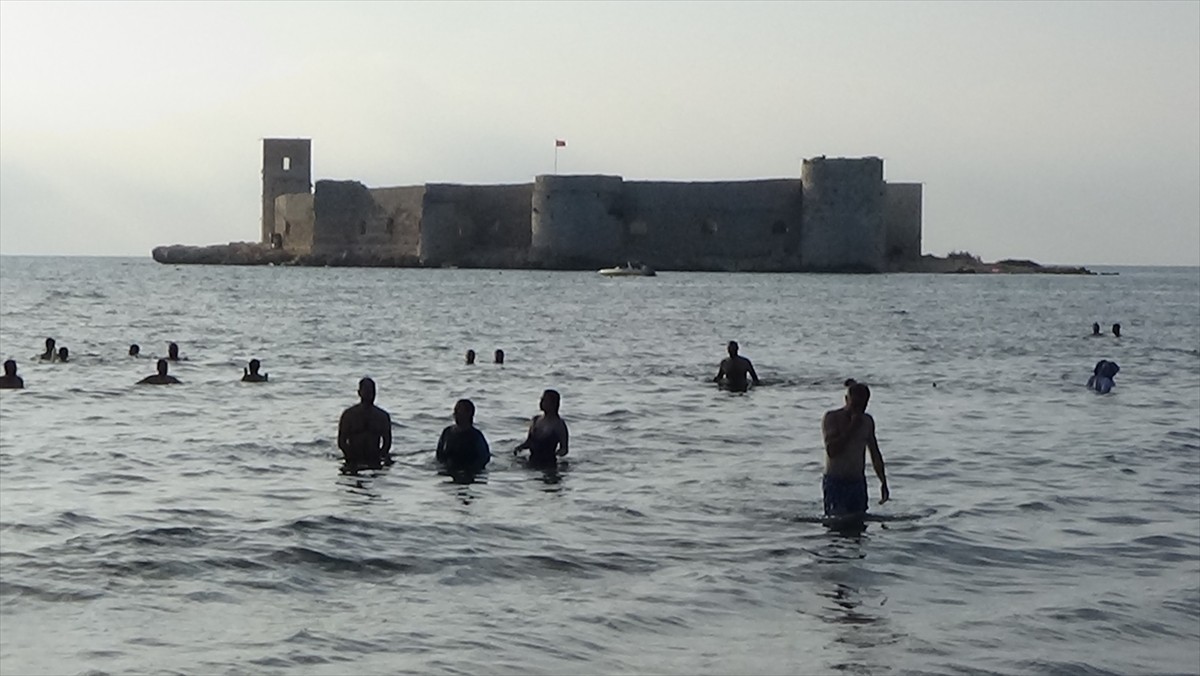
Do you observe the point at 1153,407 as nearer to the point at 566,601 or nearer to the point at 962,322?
the point at 566,601

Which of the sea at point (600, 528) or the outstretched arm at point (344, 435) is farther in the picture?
the outstretched arm at point (344, 435)

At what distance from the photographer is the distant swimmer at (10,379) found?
2133 centimetres

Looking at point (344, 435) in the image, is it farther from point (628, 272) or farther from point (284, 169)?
point (284, 169)

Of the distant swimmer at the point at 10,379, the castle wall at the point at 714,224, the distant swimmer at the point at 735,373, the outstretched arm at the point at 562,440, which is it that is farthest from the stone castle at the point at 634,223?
the outstretched arm at the point at 562,440

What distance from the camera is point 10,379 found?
21.5 metres

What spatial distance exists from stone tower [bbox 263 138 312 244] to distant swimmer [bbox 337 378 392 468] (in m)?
82.1

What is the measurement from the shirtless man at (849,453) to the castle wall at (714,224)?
66.4 m

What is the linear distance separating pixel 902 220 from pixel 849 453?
70.8m

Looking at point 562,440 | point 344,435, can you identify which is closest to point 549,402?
point 562,440

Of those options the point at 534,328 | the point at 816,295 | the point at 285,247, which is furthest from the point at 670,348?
the point at 285,247

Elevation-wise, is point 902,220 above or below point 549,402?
above

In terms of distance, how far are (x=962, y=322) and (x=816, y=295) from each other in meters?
14.7

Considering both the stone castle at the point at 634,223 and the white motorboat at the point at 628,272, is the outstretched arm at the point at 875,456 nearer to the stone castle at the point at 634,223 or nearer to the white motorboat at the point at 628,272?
the stone castle at the point at 634,223

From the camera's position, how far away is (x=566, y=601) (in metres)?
9.46
